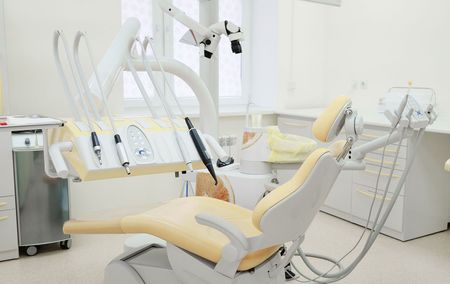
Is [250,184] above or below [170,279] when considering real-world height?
above

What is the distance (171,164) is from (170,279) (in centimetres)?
75

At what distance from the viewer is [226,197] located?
8.48 feet

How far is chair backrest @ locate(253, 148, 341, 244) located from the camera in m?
1.58

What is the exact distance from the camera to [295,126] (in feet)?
14.0

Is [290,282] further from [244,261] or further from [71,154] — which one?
[71,154]

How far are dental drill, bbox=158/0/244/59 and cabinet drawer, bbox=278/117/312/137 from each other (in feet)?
6.91

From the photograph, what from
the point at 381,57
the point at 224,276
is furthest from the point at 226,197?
the point at 381,57

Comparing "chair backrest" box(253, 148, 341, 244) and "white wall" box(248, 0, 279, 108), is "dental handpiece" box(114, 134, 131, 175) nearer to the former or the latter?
"chair backrest" box(253, 148, 341, 244)

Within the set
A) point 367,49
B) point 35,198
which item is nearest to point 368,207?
point 367,49

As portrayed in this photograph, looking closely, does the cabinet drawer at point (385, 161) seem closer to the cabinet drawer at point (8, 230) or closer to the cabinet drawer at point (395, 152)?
the cabinet drawer at point (395, 152)

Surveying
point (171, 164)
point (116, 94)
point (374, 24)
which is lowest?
point (171, 164)

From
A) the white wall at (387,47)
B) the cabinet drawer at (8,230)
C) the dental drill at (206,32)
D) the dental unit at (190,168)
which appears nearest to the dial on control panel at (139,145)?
the dental unit at (190,168)

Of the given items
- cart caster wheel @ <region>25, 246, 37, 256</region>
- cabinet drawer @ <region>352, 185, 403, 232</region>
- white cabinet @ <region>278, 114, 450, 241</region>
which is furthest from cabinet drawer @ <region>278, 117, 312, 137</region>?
cart caster wheel @ <region>25, 246, 37, 256</region>

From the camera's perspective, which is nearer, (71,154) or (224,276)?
(71,154)
